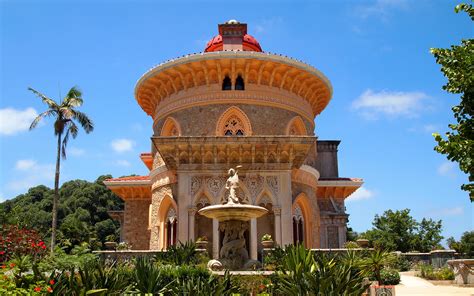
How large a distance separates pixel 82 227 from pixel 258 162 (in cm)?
3205

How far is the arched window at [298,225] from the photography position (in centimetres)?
2194

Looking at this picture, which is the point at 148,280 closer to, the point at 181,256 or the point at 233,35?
the point at 181,256

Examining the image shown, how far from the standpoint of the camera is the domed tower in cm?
1961

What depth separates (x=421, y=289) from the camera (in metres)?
16.1

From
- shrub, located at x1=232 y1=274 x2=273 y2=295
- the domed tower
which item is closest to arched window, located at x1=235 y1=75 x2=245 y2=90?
the domed tower

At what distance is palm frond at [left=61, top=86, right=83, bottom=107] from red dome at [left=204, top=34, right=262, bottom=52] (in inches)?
320

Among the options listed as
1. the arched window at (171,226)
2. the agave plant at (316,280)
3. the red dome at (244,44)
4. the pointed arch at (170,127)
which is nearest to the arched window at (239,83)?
the pointed arch at (170,127)

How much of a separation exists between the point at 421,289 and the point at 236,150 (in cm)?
857

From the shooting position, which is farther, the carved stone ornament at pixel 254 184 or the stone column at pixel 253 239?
the carved stone ornament at pixel 254 184

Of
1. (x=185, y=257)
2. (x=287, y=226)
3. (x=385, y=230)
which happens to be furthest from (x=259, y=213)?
(x=385, y=230)

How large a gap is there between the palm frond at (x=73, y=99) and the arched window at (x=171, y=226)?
34.1ft

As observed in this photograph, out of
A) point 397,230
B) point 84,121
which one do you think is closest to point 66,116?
point 84,121

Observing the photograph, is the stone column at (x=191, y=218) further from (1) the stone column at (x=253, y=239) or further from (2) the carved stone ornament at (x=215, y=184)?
(1) the stone column at (x=253, y=239)

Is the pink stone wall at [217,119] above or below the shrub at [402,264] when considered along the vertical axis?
above
